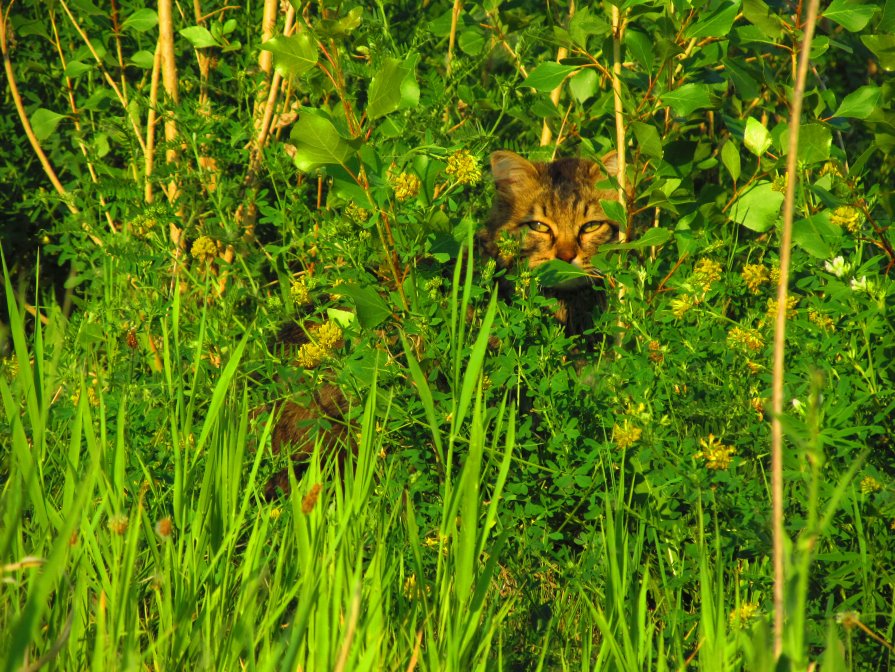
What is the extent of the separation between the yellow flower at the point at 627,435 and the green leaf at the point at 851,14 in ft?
4.41

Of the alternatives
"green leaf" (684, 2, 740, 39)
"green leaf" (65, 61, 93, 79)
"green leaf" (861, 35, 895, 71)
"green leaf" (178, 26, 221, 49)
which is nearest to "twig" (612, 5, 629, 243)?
"green leaf" (684, 2, 740, 39)

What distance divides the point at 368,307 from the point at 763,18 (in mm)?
1471

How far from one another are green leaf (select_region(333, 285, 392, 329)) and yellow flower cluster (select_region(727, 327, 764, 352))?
87 cm

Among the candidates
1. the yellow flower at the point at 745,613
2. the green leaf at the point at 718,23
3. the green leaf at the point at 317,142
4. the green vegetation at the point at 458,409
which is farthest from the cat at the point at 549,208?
the yellow flower at the point at 745,613

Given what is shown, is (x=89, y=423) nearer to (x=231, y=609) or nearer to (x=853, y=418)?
(x=231, y=609)

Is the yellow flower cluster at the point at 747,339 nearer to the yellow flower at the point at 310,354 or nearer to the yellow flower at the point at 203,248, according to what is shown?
the yellow flower at the point at 310,354

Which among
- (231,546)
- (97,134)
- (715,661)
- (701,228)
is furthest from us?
(97,134)

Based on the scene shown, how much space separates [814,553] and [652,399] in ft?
1.82

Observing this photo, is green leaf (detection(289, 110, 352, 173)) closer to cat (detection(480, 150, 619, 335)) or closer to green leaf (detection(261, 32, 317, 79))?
green leaf (detection(261, 32, 317, 79))

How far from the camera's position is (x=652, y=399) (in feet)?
7.91

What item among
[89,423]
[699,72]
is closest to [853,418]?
[699,72]

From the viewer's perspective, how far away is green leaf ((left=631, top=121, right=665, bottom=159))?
2.86 metres

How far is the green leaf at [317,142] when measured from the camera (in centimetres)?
246

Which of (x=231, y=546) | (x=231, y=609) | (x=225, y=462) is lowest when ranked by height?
(x=231, y=609)
